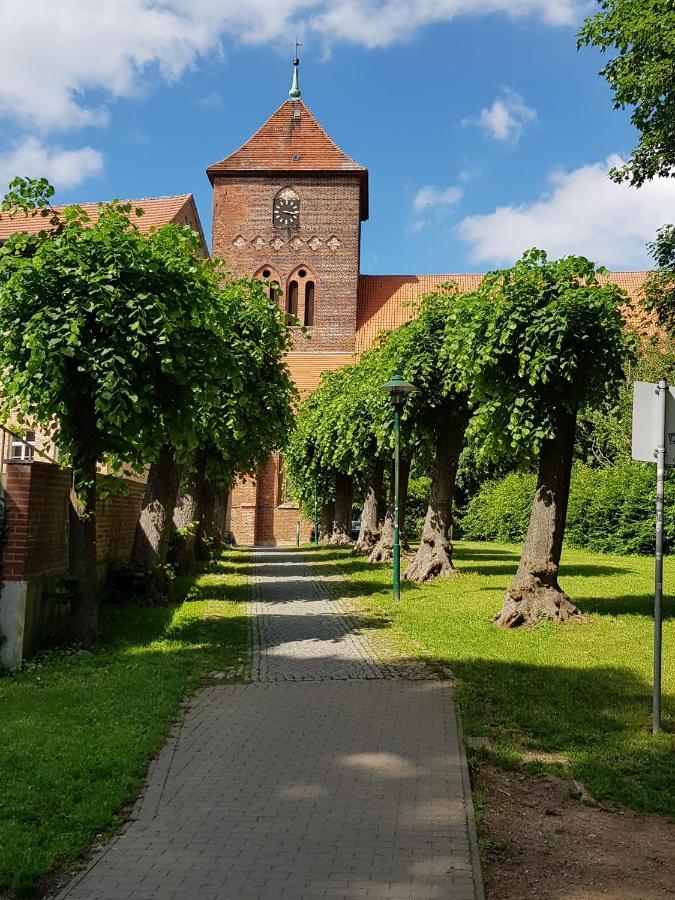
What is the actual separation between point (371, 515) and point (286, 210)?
1159 inches

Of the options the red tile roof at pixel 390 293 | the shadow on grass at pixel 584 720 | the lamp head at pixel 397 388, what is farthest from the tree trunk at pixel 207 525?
the red tile roof at pixel 390 293

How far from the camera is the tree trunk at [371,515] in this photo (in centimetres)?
3016

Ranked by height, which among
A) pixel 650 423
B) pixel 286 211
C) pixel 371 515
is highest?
pixel 286 211

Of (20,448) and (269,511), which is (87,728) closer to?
(20,448)

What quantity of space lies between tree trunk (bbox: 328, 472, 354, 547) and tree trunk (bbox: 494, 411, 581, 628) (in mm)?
22700

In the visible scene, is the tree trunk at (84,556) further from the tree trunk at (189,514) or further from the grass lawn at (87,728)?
the tree trunk at (189,514)

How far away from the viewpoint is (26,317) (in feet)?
33.8

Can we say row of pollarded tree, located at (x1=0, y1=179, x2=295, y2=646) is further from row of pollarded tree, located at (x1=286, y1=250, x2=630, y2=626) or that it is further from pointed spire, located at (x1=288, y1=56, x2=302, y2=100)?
pointed spire, located at (x1=288, y1=56, x2=302, y2=100)

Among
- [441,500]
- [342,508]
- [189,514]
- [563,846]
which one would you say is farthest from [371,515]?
[563,846]

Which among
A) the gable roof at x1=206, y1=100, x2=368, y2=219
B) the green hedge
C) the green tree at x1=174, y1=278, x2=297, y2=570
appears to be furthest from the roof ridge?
the green tree at x1=174, y1=278, x2=297, y2=570

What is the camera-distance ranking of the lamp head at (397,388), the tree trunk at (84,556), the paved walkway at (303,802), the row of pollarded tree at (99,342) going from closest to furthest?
the paved walkway at (303,802)
the row of pollarded tree at (99,342)
the tree trunk at (84,556)
the lamp head at (397,388)

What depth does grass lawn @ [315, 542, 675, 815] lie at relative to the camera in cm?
611

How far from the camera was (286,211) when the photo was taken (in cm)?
5484

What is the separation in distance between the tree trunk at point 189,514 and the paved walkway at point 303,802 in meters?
11.9
